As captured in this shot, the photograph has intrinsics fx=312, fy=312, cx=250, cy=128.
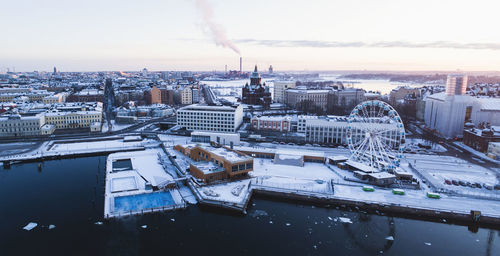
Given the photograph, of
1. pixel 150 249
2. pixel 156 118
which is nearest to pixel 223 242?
pixel 150 249

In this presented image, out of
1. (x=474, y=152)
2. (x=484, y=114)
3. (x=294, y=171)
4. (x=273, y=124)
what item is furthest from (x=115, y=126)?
(x=484, y=114)

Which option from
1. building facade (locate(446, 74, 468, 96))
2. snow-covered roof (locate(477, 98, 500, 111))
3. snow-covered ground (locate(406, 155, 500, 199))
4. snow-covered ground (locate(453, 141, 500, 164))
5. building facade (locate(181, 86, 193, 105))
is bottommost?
snow-covered ground (locate(406, 155, 500, 199))

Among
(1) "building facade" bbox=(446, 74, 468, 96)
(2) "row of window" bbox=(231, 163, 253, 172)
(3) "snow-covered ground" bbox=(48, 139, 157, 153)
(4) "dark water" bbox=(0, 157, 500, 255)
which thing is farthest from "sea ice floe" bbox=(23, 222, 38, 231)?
(1) "building facade" bbox=(446, 74, 468, 96)

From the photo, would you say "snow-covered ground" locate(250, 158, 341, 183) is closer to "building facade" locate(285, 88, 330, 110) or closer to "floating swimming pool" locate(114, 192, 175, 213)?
"floating swimming pool" locate(114, 192, 175, 213)

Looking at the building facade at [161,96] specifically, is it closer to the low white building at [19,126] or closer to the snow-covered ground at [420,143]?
the low white building at [19,126]

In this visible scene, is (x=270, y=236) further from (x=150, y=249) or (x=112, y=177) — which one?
(x=112, y=177)

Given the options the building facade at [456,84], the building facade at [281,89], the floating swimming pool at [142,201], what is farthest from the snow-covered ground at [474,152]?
the building facade at [281,89]

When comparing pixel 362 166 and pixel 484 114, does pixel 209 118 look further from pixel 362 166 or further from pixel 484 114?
pixel 484 114
